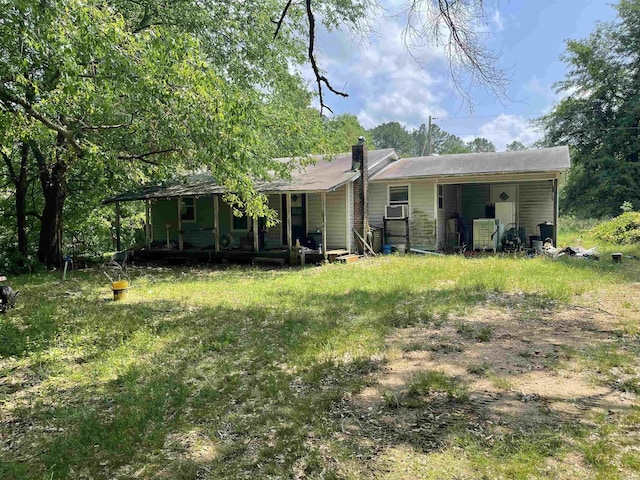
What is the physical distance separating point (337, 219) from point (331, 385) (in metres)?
10.4

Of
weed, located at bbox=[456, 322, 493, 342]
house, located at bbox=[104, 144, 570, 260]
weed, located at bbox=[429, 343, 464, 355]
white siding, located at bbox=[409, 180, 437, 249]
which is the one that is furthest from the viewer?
white siding, located at bbox=[409, 180, 437, 249]

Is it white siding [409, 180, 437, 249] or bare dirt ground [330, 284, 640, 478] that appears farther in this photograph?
white siding [409, 180, 437, 249]

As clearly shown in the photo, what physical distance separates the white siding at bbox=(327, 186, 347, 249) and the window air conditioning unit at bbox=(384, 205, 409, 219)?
8.12 feet

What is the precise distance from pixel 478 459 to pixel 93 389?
3.69m

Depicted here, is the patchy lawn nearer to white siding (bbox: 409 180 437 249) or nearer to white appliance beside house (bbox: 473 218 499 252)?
white appliance beside house (bbox: 473 218 499 252)

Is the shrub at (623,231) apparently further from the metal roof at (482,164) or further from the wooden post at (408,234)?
the wooden post at (408,234)

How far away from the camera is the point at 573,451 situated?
2.74 meters

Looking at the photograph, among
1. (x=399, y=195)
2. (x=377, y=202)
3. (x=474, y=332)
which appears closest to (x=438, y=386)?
(x=474, y=332)

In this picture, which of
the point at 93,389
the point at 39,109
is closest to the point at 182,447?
the point at 93,389

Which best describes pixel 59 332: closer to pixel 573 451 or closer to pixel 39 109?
pixel 39 109

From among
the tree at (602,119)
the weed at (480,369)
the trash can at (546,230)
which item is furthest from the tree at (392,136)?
the weed at (480,369)

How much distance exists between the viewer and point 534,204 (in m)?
15.9

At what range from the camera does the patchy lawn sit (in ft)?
9.43

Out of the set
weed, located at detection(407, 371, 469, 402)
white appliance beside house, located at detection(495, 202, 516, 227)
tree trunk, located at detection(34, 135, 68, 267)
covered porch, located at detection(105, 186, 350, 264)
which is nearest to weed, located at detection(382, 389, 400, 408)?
weed, located at detection(407, 371, 469, 402)
